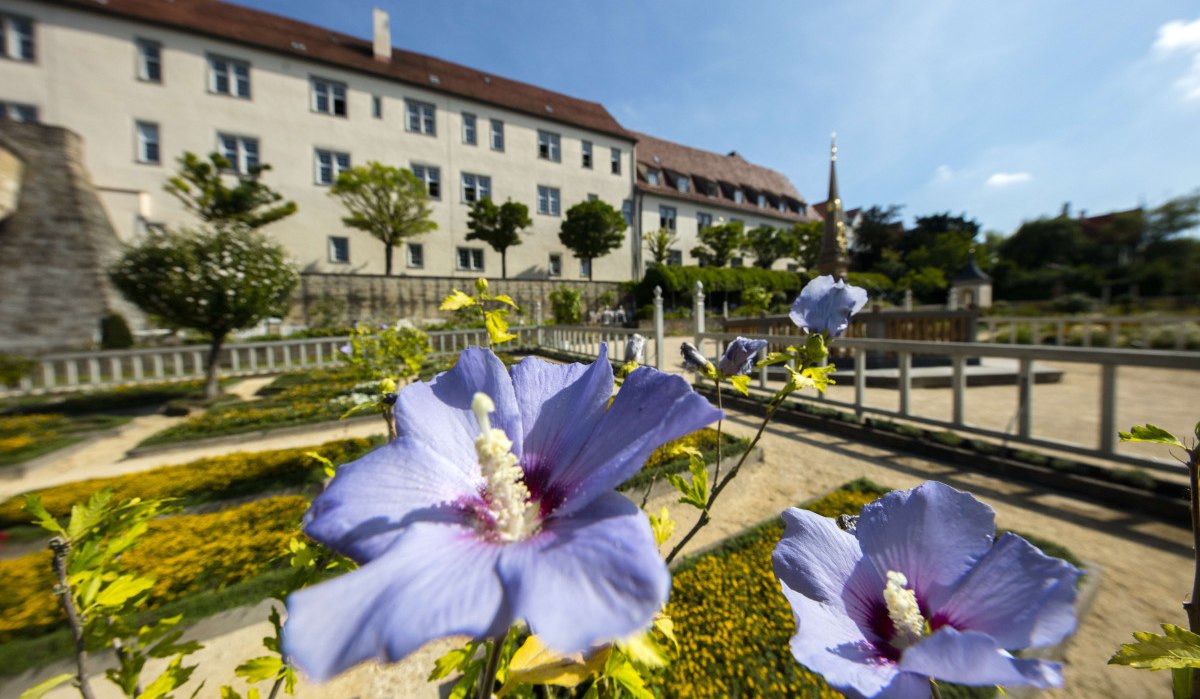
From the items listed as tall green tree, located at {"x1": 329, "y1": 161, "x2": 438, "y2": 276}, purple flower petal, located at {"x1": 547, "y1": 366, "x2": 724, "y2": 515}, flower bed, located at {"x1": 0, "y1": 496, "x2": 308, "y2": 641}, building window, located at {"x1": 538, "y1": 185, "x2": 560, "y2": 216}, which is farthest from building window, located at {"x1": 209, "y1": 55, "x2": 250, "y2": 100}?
purple flower petal, located at {"x1": 547, "y1": 366, "x2": 724, "y2": 515}

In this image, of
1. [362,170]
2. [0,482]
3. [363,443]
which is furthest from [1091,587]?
[362,170]

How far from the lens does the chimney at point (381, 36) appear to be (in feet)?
78.9

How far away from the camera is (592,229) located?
2511cm

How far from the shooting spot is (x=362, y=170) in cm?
1945

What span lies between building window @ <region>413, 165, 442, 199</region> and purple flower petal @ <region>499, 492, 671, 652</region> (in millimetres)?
26510

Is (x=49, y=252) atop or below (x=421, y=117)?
below

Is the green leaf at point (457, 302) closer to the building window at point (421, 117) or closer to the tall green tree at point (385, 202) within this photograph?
the tall green tree at point (385, 202)

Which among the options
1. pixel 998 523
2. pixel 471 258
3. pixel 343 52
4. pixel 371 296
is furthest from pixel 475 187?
pixel 998 523

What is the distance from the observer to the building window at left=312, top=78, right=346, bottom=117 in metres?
21.5

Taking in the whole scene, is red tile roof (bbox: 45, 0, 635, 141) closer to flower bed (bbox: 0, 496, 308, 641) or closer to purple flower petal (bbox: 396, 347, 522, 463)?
flower bed (bbox: 0, 496, 308, 641)

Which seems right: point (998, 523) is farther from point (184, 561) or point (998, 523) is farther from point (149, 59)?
point (149, 59)

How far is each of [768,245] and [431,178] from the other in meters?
23.1

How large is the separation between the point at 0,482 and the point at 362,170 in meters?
17.8

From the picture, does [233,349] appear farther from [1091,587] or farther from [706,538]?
[1091,587]
